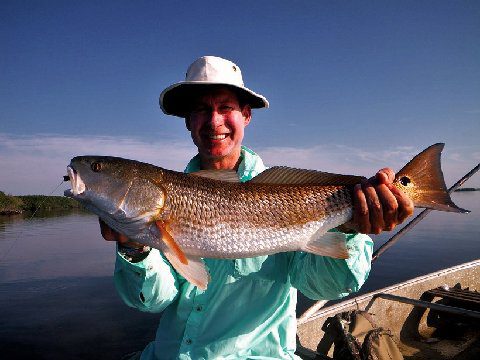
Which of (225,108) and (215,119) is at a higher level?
(225,108)

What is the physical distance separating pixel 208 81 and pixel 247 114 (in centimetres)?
80

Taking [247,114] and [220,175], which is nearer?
[220,175]

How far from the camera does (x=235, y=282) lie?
332 centimetres

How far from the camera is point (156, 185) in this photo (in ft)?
8.84

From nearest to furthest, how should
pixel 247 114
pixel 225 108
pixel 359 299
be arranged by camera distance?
pixel 225 108
pixel 247 114
pixel 359 299

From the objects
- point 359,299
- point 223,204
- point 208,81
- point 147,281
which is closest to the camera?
point 223,204

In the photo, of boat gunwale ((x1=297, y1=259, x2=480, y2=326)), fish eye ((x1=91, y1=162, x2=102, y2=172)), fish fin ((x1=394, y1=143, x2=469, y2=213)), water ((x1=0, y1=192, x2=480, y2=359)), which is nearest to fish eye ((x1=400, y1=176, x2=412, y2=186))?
fish fin ((x1=394, y1=143, x2=469, y2=213))

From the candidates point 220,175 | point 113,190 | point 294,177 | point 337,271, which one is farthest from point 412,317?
point 113,190

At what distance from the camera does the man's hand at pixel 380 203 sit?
2721mm

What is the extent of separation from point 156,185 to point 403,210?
1819 millimetres

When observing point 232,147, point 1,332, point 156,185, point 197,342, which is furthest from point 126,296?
point 1,332

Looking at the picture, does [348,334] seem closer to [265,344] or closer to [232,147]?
[265,344]

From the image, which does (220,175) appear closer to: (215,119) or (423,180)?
(215,119)

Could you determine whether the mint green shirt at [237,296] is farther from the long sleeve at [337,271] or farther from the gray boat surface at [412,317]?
the gray boat surface at [412,317]
